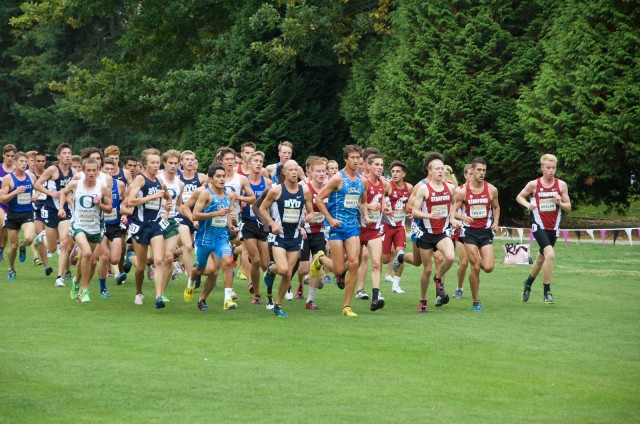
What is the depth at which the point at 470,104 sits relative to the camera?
1437 inches

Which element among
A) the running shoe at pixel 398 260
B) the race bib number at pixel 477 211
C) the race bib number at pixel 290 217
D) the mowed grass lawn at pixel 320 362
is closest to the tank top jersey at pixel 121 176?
the mowed grass lawn at pixel 320 362

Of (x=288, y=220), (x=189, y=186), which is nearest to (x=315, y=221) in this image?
(x=288, y=220)

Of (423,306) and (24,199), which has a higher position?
(24,199)

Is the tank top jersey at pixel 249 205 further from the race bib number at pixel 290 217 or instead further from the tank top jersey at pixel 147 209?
the race bib number at pixel 290 217

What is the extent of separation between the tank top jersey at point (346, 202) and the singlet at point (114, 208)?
4.24 metres

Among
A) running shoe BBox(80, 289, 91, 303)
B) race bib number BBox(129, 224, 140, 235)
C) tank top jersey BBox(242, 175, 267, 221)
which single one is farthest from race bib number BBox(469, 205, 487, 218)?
running shoe BBox(80, 289, 91, 303)

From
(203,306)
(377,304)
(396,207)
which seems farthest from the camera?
(396,207)

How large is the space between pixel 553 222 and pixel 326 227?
3700mm

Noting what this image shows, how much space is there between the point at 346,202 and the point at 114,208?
184 inches

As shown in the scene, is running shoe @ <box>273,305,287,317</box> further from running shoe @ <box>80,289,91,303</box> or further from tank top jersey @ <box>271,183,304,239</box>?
running shoe @ <box>80,289,91,303</box>

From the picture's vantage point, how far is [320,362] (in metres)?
11.4

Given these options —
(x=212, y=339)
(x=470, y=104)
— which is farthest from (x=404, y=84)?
(x=212, y=339)

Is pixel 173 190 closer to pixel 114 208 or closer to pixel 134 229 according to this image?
pixel 134 229

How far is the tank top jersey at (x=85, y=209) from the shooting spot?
16.9 metres
